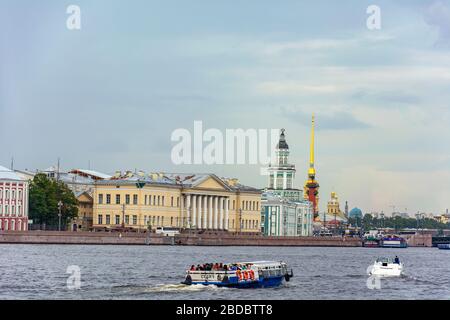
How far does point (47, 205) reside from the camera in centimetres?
13188

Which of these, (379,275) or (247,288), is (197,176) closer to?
(379,275)

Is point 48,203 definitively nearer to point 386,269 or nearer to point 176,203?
point 176,203

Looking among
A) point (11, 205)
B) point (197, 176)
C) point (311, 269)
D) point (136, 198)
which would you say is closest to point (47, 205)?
point (11, 205)

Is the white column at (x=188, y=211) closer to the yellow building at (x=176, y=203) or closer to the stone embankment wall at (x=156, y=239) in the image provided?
the yellow building at (x=176, y=203)

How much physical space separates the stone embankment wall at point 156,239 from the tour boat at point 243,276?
54497mm

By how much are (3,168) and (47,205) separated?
6.25 m

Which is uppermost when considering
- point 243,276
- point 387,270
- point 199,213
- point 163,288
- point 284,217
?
point 284,217

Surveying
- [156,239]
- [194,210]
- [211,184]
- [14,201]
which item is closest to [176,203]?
[194,210]

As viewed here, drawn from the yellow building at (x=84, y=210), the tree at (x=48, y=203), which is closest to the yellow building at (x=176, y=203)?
the yellow building at (x=84, y=210)

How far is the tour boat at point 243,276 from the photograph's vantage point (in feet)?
183

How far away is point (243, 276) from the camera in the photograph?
5750 centimetres

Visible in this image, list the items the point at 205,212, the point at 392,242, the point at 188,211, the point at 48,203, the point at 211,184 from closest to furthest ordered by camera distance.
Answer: the point at 48,203, the point at 188,211, the point at 205,212, the point at 211,184, the point at 392,242

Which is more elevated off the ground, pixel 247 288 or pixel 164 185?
pixel 164 185

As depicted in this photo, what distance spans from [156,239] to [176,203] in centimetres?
2612
